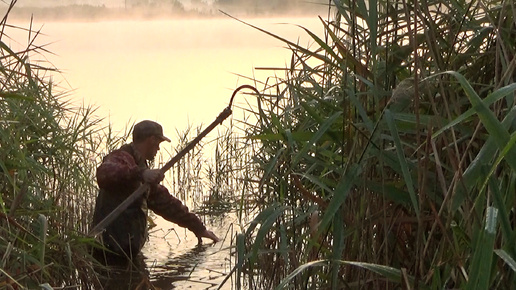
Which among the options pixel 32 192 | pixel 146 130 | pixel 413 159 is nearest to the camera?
pixel 413 159

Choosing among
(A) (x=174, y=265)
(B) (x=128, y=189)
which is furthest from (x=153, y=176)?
(A) (x=174, y=265)

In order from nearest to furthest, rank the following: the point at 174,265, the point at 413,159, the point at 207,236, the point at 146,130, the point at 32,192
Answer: the point at 413,159, the point at 32,192, the point at 146,130, the point at 174,265, the point at 207,236

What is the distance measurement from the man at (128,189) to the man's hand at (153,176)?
0.02 metres

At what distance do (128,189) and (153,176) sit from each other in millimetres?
453

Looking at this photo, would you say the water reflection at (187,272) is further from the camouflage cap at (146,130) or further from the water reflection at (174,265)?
the camouflage cap at (146,130)

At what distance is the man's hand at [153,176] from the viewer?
588cm

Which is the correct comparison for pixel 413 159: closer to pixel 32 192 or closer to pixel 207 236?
pixel 32 192

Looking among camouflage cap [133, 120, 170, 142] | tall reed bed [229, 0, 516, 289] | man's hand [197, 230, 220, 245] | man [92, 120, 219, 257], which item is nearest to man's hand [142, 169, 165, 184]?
man [92, 120, 219, 257]

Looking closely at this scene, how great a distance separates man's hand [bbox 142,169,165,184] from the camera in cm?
588

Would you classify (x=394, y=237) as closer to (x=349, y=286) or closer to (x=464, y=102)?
(x=349, y=286)

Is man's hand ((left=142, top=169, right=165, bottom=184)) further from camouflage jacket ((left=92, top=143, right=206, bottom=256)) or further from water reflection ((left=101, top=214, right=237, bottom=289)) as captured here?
A: water reflection ((left=101, top=214, right=237, bottom=289))

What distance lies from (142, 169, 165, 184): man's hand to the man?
0.08 feet

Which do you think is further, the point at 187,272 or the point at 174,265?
the point at 174,265

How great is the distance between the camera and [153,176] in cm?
591
